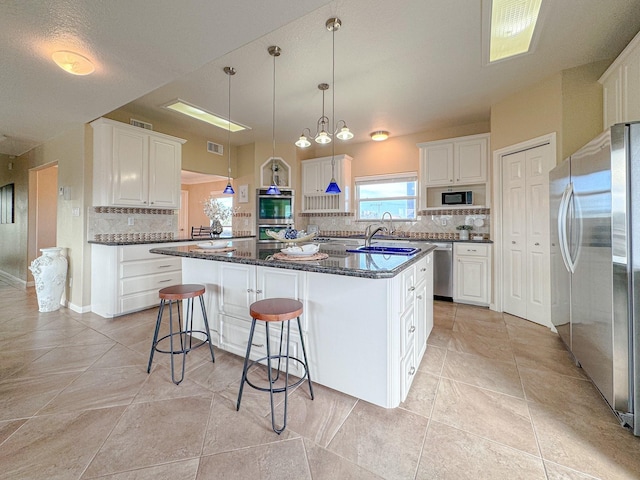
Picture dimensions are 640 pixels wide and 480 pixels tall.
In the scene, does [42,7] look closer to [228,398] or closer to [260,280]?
[260,280]

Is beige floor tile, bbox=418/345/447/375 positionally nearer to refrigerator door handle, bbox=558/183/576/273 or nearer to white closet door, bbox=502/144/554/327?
refrigerator door handle, bbox=558/183/576/273

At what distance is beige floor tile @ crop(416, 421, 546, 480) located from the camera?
1260 millimetres

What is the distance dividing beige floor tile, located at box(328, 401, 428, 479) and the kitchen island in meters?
0.09

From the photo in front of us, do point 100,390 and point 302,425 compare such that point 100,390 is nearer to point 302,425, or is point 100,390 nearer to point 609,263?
point 302,425

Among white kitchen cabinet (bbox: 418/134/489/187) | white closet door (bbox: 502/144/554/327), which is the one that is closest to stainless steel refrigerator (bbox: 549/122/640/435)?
white closet door (bbox: 502/144/554/327)

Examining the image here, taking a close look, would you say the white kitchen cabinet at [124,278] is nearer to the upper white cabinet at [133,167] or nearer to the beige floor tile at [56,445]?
the upper white cabinet at [133,167]

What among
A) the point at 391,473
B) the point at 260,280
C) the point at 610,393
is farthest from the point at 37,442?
the point at 610,393

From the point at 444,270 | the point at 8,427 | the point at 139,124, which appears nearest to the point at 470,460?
the point at 8,427

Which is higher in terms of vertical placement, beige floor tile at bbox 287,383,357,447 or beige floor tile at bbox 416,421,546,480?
beige floor tile at bbox 287,383,357,447

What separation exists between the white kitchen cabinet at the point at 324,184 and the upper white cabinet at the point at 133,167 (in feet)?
7.78

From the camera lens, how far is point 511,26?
2361mm

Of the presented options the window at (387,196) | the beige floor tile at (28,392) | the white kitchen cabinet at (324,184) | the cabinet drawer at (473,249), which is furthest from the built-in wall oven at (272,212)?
the beige floor tile at (28,392)

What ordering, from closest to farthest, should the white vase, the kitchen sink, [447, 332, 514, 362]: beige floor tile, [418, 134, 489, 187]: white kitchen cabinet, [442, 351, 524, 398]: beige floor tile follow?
[442, 351, 524, 398]: beige floor tile → the kitchen sink → [447, 332, 514, 362]: beige floor tile → the white vase → [418, 134, 489, 187]: white kitchen cabinet

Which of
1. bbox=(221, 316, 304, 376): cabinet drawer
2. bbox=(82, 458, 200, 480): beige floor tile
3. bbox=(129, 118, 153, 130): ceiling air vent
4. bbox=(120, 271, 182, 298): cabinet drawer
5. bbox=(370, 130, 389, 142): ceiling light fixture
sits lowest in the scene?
bbox=(82, 458, 200, 480): beige floor tile
